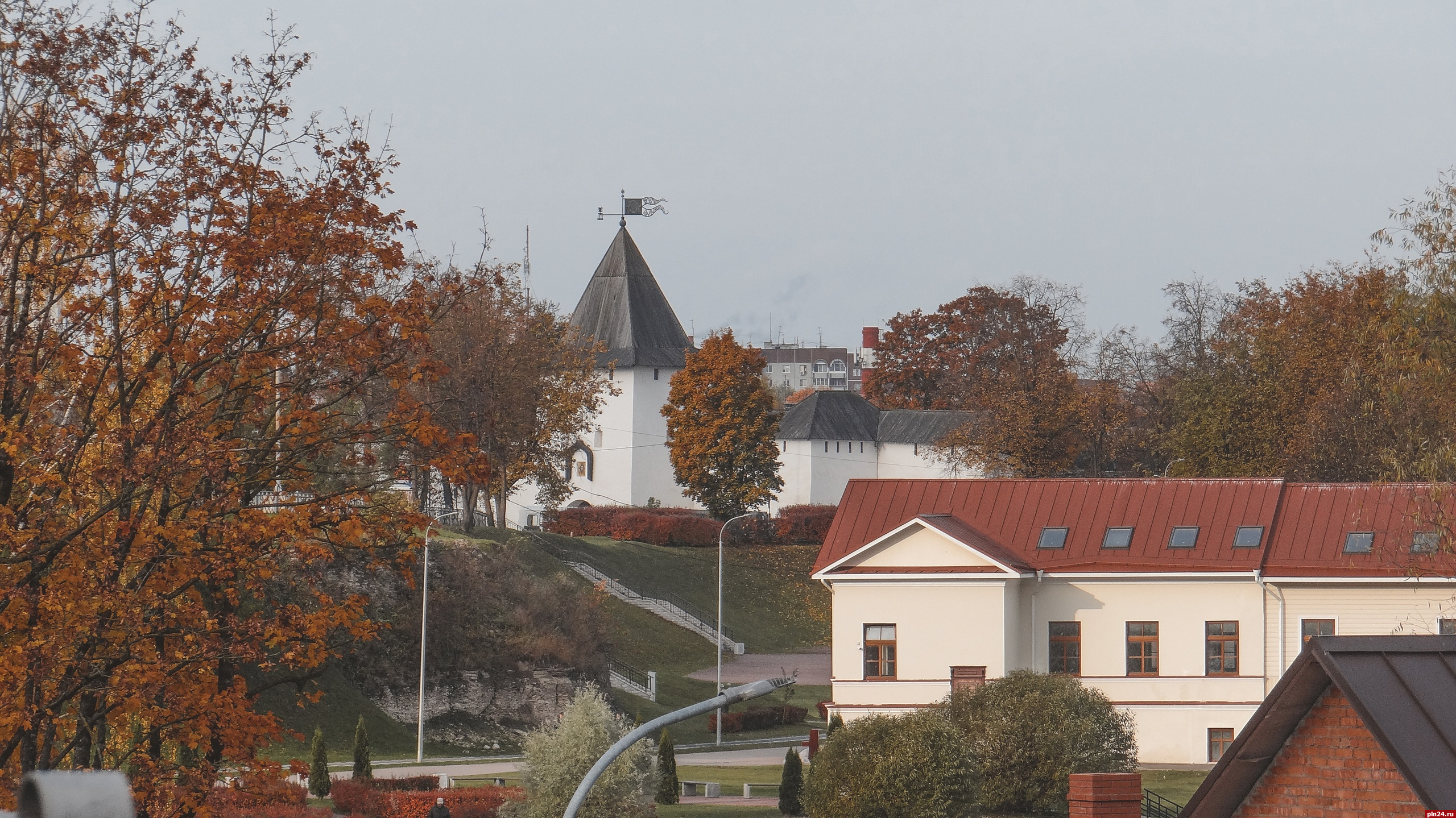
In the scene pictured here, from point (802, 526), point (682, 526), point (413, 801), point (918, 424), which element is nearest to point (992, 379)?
point (918, 424)

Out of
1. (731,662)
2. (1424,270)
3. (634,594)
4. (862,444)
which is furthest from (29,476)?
(862,444)

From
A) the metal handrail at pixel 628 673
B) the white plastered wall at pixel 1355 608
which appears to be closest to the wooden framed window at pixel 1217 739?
the white plastered wall at pixel 1355 608

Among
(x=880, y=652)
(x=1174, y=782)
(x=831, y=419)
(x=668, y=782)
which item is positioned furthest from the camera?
(x=831, y=419)

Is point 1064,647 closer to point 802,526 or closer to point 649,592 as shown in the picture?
point 649,592

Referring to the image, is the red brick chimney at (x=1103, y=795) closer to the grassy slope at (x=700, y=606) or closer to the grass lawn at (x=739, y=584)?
Answer: the grassy slope at (x=700, y=606)

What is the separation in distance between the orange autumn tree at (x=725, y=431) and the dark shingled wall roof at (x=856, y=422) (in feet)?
26.3

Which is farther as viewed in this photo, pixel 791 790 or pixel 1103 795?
pixel 791 790

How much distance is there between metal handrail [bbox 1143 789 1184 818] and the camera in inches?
1120

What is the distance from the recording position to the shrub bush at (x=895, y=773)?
2622cm

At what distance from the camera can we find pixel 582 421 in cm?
6938

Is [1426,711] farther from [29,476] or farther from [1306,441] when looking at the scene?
[1306,441]

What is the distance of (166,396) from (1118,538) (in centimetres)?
3153

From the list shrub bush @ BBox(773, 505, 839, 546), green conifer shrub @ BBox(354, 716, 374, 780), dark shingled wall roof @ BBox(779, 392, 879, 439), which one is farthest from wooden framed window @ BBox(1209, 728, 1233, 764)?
dark shingled wall roof @ BBox(779, 392, 879, 439)

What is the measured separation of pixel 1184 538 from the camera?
4128 cm
